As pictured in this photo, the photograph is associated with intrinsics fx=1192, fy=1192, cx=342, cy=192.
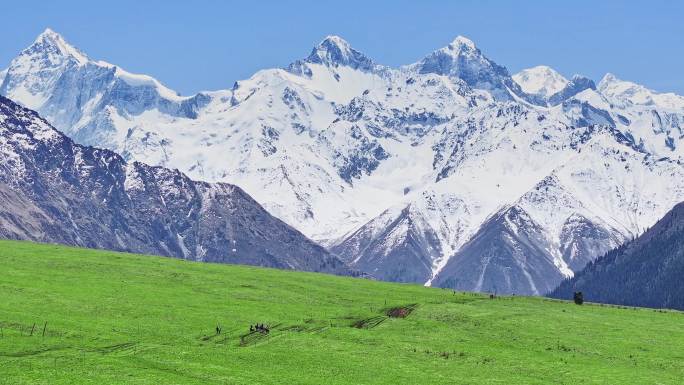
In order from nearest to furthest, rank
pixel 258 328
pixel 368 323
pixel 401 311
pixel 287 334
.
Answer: pixel 287 334, pixel 258 328, pixel 368 323, pixel 401 311

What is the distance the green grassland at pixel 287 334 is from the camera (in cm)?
10356

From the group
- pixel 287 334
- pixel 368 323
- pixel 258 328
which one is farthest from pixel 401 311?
pixel 287 334

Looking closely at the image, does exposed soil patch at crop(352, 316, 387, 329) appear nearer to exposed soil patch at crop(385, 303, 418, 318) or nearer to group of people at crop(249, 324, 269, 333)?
exposed soil patch at crop(385, 303, 418, 318)

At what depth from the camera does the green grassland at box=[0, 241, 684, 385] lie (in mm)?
103562

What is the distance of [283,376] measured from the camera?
10194 cm

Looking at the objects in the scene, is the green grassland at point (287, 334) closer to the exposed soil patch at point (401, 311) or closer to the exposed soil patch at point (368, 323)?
the exposed soil patch at point (368, 323)

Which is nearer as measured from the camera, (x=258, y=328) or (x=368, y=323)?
(x=258, y=328)

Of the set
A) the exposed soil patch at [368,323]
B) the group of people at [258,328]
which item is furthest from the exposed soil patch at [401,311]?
the group of people at [258,328]

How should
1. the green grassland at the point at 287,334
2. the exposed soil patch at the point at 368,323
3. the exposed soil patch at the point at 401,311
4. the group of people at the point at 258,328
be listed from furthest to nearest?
the exposed soil patch at the point at 401,311
the exposed soil patch at the point at 368,323
the group of people at the point at 258,328
the green grassland at the point at 287,334

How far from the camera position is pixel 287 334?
12456 centimetres

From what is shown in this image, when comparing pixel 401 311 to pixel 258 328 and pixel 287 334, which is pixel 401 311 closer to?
pixel 258 328

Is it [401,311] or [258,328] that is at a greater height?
[401,311]

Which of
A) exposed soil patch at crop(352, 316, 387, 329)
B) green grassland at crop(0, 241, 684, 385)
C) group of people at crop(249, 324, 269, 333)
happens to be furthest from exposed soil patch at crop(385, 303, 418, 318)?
group of people at crop(249, 324, 269, 333)


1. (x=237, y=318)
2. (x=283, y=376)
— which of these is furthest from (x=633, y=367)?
(x=237, y=318)
